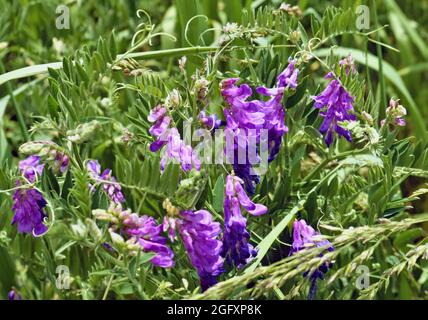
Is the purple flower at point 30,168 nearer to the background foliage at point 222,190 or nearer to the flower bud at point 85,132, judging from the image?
the background foliage at point 222,190

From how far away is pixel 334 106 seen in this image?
4.58 ft

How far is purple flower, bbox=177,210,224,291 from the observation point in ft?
4.02

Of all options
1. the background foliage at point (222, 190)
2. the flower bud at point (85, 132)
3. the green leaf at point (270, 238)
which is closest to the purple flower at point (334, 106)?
the background foliage at point (222, 190)

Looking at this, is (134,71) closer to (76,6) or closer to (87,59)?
(87,59)

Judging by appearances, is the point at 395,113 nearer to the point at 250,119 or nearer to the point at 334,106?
the point at 334,106

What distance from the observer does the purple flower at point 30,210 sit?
4.34 feet

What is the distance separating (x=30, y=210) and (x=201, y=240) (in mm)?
284

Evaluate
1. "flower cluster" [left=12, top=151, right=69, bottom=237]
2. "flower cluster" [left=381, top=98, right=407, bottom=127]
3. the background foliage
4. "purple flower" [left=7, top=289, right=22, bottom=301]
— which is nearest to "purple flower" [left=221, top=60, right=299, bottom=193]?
the background foliage

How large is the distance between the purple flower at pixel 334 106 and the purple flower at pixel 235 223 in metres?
0.22

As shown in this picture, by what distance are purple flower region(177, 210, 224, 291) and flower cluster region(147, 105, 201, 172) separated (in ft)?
0.25

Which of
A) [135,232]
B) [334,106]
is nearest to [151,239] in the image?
[135,232]

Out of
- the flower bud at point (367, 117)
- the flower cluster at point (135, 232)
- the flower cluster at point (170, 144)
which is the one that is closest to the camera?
the flower cluster at point (135, 232)

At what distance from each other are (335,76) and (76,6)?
43.9 inches

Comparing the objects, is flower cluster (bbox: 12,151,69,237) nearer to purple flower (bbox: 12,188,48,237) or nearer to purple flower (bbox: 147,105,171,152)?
purple flower (bbox: 12,188,48,237)
